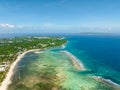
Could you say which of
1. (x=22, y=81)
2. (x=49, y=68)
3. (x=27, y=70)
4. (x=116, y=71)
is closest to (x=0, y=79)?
(x=22, y=81)

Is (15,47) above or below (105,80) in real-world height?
above

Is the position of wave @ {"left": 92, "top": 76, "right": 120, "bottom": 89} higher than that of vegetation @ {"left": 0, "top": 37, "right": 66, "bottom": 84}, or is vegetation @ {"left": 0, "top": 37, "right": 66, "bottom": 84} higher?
vegetation @ {"left": 0, "top": 37, "right": 66, "bottom": 84}

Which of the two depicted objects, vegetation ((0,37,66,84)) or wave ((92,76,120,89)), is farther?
vegetation ((0,37,66,84))

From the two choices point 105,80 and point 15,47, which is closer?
point 105,80

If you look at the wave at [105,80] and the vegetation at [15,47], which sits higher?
the vegetation at [15,47]

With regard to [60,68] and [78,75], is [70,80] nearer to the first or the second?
[78,75]

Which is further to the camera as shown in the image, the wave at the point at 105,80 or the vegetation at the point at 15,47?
the vegetation at the point at 15,47

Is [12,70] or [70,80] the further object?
[12,70]

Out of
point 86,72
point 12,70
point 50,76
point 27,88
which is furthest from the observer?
point 12,70

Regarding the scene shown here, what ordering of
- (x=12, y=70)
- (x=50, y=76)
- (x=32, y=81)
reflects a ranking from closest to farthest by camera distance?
(x=32, y=81) → (x=50, y=76) → (x=12, y=70)
